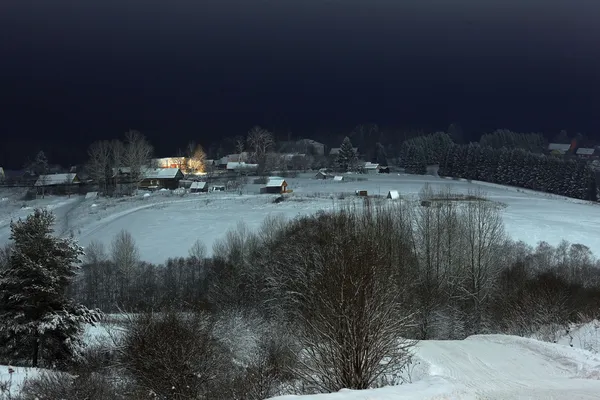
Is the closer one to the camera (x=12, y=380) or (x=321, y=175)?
(x=12, y=380)

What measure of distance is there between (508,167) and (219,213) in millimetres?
55083

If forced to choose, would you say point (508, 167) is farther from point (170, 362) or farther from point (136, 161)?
point (170, 362)

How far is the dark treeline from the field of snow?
366 cm

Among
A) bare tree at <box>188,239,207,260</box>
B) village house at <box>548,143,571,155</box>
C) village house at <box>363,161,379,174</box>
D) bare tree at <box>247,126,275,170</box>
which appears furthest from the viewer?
village house at <box>548,143,571,155</box>

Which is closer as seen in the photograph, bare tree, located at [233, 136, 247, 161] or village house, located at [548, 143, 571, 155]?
bare tree, located at [233, 136, 247, 161]

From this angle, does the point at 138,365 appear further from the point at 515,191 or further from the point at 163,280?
the point at 515,191

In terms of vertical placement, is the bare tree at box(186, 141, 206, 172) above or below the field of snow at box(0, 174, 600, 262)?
above

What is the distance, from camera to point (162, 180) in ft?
272

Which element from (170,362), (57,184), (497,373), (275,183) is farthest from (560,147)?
(170,362)

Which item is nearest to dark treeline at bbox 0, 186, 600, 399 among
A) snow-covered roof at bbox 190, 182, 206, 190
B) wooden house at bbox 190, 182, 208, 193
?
wooden house at bbox 190, 182, 208, 193

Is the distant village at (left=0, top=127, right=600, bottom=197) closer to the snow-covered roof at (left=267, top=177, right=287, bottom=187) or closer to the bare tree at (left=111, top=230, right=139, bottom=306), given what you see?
the snow-covered roof at (left=267, top=177, right=287, bottom=187)

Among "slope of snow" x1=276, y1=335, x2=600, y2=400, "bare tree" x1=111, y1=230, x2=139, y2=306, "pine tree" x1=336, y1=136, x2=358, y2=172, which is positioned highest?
"pine tree" x1=336, y1=136, x2=358, y2=172

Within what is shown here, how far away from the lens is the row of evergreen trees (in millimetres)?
76625

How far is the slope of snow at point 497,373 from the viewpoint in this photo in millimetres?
8219
